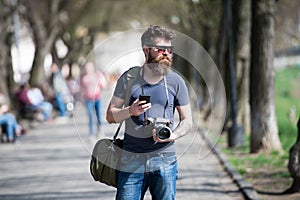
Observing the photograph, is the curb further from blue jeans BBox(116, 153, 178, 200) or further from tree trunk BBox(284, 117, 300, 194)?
blue jeans BBox(116, 153, 178, 200)

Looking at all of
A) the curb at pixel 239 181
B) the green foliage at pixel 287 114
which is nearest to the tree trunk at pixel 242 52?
the green foliage at pixel 287 114

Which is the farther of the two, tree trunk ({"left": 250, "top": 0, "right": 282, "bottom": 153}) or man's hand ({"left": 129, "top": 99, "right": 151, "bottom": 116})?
tree trunk ({"left": 250, "top": 0, "right": 282, "bottom": 153})

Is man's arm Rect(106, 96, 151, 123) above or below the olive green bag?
above

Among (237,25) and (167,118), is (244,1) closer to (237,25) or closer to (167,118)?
(237,25)

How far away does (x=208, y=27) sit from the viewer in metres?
27.0

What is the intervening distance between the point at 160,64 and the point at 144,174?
0.84 m

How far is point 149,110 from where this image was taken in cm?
490

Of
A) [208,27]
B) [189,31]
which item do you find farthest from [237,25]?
[189,31]

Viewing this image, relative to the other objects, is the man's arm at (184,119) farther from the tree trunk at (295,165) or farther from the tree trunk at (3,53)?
the tree trunk at (3,53)

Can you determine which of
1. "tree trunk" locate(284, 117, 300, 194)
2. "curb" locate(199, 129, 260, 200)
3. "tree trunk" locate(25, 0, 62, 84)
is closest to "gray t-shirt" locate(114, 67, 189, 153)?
"curb" locate(199, 129, 260, 200)

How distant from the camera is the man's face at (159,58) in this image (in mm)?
4926

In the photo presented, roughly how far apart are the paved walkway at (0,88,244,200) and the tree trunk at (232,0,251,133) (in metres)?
3.63

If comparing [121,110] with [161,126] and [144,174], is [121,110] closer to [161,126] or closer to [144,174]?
[161,126]

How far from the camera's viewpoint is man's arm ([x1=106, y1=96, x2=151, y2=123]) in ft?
15.6
